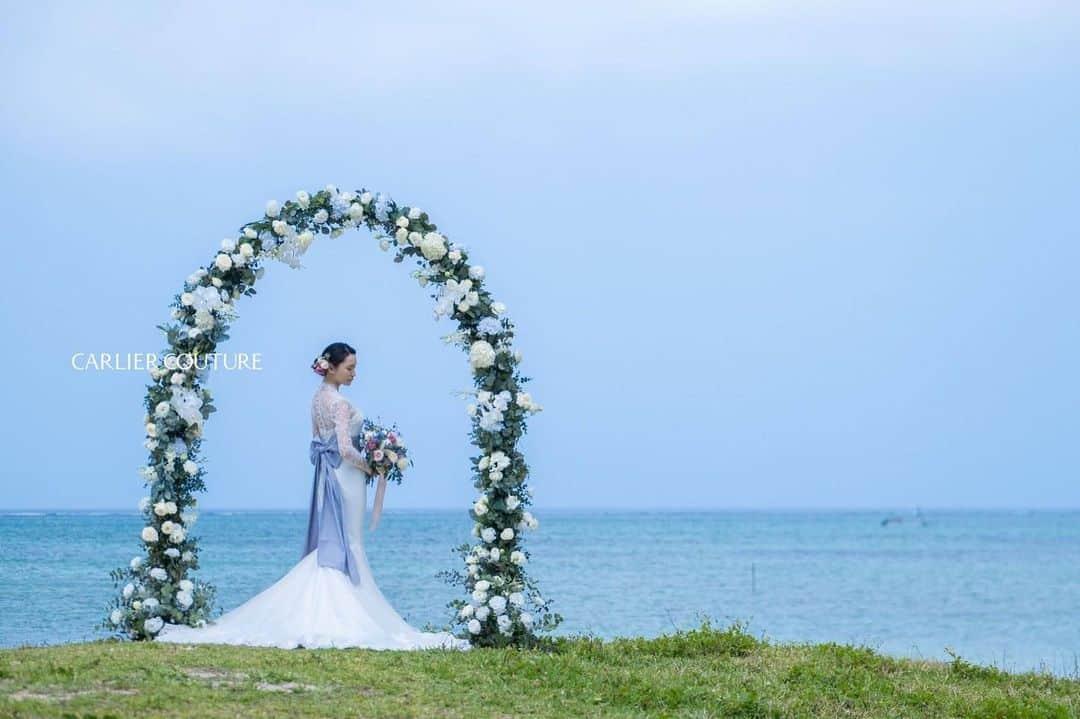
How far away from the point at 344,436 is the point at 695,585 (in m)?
31.8

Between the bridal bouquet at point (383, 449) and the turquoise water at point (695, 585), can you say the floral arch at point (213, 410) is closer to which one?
the bridal bouquet at point (383, 449)

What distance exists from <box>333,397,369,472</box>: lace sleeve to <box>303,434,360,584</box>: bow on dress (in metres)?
0.13

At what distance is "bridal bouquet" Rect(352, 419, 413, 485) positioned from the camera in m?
12.4

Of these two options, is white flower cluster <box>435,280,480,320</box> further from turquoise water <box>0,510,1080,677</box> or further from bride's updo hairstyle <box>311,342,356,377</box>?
turquoise water <box>0,510,1080,677</box>

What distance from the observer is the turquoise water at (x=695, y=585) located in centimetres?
2766

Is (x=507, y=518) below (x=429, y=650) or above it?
above

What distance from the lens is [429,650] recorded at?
37.9 feet

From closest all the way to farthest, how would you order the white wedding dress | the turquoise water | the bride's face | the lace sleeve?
the white wedding dress
the lace sleeve
the bride's face
the turquoise water

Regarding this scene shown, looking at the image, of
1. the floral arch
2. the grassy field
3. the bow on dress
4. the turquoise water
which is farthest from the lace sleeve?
the turquoise water

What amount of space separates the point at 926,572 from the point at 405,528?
33.4 m

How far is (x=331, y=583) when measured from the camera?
1208 cm

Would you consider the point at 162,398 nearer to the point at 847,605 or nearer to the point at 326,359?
the point at 326,359

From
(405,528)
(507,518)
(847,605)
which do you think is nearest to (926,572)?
(847,605)

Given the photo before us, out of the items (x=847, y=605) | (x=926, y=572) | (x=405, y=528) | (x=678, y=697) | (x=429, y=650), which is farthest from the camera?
(x=405, y=528)
